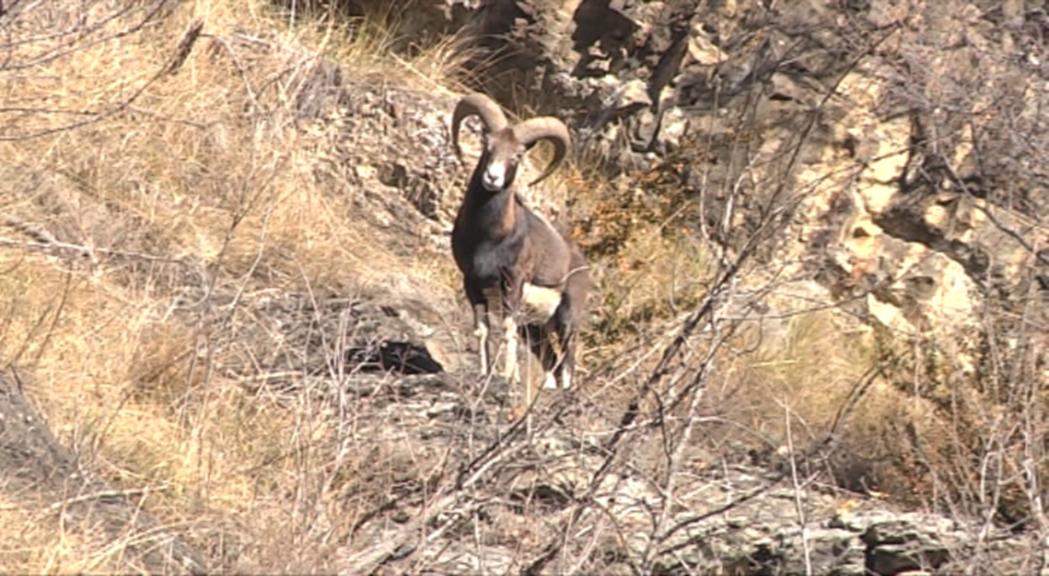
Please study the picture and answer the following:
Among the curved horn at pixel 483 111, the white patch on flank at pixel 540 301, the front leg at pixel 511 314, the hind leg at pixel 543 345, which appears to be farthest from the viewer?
the hind leg at pixel 543 345

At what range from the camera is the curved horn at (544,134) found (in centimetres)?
1286

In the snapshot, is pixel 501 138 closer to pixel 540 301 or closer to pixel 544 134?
pixel 544 134

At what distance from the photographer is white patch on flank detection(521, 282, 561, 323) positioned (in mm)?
12664

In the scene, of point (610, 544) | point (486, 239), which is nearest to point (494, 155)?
point (486, 239)

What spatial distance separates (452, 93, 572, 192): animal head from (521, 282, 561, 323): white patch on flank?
60 centimetres

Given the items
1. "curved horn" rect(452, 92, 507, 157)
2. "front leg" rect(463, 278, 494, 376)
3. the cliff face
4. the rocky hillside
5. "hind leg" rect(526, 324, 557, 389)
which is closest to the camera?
the rocky hillside

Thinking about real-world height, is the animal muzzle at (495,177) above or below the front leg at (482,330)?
above

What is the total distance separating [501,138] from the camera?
12711mm

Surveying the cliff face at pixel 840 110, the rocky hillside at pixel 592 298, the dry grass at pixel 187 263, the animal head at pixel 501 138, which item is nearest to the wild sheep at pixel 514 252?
the animal head at pixel 501 138

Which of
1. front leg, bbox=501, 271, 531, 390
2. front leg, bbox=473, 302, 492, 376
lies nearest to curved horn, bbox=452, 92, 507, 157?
front leg, bbox=501, 271, 531, 390

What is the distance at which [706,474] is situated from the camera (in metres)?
8.92

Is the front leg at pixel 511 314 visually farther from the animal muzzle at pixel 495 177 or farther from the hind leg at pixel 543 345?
the animal muzzle at pixel 495 177

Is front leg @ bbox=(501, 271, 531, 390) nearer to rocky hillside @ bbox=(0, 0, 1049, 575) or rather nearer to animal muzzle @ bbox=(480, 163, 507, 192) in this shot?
rocky hillside @ bbox=(0, 0, 1049, 575)

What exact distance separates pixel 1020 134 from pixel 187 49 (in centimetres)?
455
